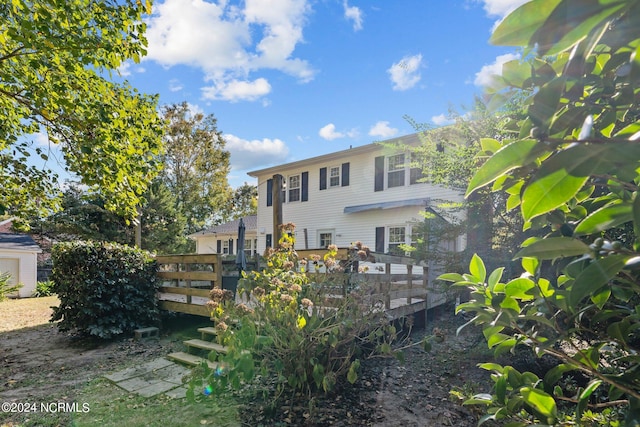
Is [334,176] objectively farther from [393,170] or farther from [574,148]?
[574,148]

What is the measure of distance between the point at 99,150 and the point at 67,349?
3.20m

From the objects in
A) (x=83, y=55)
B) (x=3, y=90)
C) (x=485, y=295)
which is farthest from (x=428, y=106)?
(x=3, y=90)

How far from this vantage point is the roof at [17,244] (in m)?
13.9

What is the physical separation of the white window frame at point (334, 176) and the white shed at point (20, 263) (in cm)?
1288

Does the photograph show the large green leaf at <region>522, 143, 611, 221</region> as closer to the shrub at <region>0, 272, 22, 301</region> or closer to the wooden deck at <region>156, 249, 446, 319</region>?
the wooden deck at <region>156, 249, 446, 319</region>

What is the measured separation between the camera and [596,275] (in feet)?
1.54

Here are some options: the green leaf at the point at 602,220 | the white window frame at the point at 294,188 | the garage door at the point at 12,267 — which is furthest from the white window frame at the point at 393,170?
the garage door at the point at 12,267

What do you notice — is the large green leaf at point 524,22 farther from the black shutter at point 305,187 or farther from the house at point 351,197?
the black shutter at point 305,187

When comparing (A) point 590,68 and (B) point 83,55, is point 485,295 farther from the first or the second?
(B) point 83,55

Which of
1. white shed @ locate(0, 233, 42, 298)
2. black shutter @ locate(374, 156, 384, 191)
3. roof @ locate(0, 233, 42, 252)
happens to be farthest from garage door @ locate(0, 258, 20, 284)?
black shutter @ locate(374, 156, 384, 191)

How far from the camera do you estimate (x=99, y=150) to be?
14.4 feet

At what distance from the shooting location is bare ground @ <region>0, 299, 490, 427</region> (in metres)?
2.83

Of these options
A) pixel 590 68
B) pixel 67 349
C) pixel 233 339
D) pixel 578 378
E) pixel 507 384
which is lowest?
pixel 67 349

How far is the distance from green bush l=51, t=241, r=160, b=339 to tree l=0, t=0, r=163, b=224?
3.28 feet
